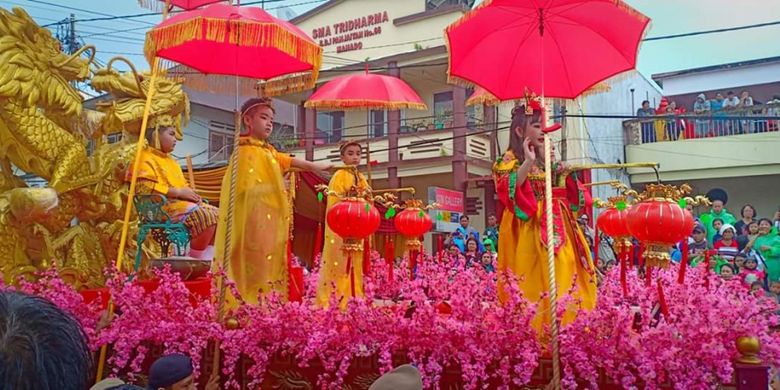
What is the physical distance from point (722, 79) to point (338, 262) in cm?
1520

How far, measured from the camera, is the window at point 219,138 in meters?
18.1

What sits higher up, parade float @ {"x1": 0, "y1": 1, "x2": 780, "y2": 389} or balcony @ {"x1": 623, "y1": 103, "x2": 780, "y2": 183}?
balcony @ {"x1": 623, "y1": 103, "x2": 780, "y2": 183}

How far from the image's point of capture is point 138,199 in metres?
5.33

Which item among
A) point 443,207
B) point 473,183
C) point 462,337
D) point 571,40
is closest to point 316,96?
point 571,40

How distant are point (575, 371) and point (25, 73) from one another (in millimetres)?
5072

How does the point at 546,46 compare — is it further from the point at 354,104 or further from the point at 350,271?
the point at 354,104

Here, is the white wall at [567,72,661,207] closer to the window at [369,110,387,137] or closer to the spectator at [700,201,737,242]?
the window at [369,110,387,137]

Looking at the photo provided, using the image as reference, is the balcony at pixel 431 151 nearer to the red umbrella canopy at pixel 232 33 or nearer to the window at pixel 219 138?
the window at pixel 219 138

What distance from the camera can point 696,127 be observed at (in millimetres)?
15930

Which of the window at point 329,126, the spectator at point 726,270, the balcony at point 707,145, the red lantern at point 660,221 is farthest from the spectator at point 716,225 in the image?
the window at point 329,126

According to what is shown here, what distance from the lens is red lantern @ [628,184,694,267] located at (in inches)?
131

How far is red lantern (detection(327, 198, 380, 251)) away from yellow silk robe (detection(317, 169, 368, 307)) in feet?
1.22

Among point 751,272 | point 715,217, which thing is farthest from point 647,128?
point 751,272

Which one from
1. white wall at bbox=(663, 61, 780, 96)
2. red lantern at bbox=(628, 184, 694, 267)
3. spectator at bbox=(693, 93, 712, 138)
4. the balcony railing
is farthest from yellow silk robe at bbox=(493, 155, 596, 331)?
white wall at bbox=(663, 61, 780, 96)
